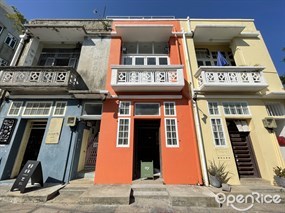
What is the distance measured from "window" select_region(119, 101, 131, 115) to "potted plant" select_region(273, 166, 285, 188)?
7170mm

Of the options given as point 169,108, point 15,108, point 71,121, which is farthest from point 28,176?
point 169,108

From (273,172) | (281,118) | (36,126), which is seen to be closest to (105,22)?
(36,126)

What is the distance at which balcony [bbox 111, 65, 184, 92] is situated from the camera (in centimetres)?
725

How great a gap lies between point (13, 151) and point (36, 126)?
1.60 meters

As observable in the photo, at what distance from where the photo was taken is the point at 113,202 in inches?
177

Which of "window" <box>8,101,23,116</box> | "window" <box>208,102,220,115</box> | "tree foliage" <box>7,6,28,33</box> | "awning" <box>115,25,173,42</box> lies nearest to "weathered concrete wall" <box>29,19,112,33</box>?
"tree foliage" <box>7,6,28,33</box>

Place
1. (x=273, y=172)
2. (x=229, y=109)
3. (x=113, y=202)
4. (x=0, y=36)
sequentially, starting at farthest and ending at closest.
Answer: (x=0, y=36) < (x=229, y=109) < (x=273, y=172) < (x=113, y=202)

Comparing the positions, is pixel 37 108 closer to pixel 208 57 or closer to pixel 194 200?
pixel 194 200

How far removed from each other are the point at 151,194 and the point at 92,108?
5223mm

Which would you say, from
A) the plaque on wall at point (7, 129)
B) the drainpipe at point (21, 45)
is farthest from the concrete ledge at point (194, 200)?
the drainpipe at point (21, 45)

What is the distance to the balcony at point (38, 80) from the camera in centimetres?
717

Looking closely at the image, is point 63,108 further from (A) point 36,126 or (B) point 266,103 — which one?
(B) point 266,103

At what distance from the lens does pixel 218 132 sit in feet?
23.0

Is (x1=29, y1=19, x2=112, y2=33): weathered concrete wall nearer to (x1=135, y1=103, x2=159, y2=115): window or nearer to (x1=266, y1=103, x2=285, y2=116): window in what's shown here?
(x1=135, y1=103, x2=159, y2=115): window
